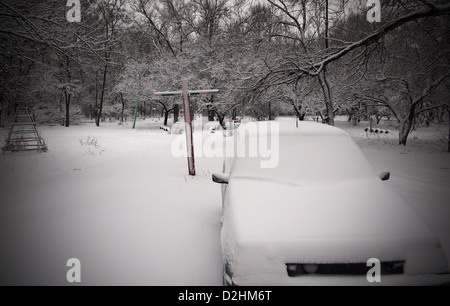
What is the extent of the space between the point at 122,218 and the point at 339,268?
3.70 m

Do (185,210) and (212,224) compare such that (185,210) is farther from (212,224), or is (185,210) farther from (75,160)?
(75,160)

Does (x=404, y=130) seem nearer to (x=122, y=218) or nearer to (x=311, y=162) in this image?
(x=311, y=162)

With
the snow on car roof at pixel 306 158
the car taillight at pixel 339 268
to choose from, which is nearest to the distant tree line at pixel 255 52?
the snow on car roof at pixel 306 158

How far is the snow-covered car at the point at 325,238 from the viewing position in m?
2.05

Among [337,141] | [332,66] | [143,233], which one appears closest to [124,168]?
[143,233]

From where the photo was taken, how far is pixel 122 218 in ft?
14.5

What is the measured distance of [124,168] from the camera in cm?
819

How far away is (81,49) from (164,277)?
6.93 m

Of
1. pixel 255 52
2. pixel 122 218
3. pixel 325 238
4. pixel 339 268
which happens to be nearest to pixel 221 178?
pixel 325 238

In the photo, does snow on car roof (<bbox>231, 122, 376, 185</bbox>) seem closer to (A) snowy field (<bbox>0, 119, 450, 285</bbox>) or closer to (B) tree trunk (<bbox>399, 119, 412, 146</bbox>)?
(A) snowy field (<bbox>0, 119, 450, 285</bbox>)

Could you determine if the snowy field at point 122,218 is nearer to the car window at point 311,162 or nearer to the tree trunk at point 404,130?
the car window at point 311,162

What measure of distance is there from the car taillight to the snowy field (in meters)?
1.14

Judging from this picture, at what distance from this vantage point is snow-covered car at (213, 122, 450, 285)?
205 cm

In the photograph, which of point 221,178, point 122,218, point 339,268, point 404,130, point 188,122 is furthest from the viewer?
point 404,130
